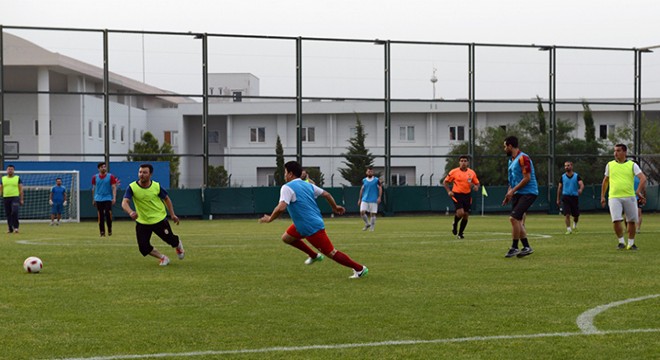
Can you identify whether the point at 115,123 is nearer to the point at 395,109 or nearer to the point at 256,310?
the point at 395,109

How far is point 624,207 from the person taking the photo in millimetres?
18172

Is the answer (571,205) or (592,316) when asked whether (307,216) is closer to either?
(592,316)

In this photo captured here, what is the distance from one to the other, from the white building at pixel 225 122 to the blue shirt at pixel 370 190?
14274mm

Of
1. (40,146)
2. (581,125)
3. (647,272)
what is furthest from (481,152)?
(647,272)

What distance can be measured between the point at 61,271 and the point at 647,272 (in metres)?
8.69

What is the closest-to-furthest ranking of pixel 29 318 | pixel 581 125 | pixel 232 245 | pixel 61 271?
pixel 29 318 → pixel 61 271 → pixel 232 245 → pixel 581 125

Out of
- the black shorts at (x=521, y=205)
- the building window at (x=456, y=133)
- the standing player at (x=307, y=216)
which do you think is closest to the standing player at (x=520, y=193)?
the black shorts at (x=521, y=205)

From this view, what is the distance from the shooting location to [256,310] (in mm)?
10133

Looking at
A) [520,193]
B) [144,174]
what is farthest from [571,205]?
[144,174]

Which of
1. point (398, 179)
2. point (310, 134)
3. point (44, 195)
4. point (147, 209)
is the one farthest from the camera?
point (310, 134)

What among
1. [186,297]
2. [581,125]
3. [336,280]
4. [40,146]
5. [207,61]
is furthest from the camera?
[581,125]

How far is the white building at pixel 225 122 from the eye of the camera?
51.7 metres

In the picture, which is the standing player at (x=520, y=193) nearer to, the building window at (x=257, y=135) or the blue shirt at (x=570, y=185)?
the blue shirt at (x=570, y=185)

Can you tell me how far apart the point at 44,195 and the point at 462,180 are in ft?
78.1
